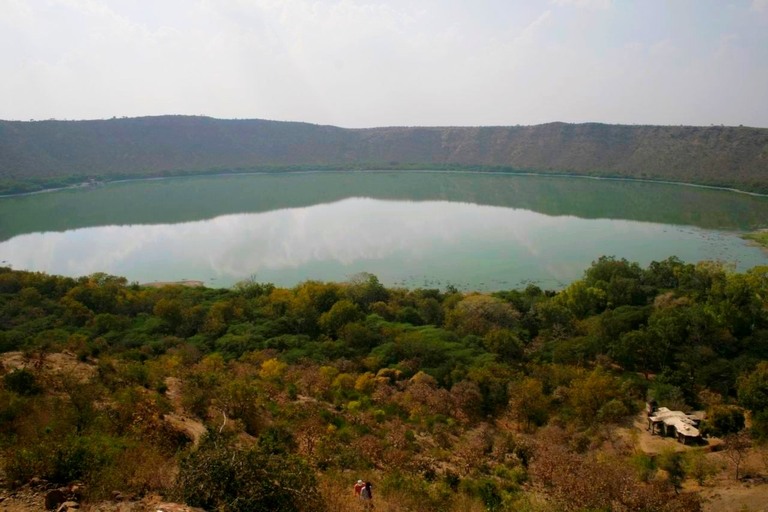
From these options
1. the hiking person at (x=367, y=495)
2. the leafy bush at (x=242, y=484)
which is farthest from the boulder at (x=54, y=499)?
the hiking person at (x=367, y=495)

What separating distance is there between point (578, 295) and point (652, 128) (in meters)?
73.3

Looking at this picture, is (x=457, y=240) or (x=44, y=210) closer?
(x=457, y=240)

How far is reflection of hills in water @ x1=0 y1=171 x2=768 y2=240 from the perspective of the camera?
41.0 metres

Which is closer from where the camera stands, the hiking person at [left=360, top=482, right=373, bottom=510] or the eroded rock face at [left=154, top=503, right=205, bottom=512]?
the eroded rock face at [left=154, top=503, right=205, bottom=512]

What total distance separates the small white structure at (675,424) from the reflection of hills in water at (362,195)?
32747 mm

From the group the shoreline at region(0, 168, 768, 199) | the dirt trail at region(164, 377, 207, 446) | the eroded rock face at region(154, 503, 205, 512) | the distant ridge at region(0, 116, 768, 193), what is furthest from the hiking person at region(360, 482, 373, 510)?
the distant ridge at region(0, 116, 768, 193)

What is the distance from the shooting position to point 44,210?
4425cm

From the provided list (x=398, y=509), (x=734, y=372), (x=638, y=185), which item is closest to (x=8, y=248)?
(x=398, y=509)

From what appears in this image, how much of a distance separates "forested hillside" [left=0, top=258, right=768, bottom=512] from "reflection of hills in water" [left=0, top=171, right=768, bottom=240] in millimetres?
24770

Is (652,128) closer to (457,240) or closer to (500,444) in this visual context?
(457,240)

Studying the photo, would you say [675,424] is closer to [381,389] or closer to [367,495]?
[381,389]

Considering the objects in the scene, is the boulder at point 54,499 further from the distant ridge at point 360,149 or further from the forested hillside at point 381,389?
the distant ridge at point 360,149

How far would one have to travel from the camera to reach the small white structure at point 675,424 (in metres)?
9.18

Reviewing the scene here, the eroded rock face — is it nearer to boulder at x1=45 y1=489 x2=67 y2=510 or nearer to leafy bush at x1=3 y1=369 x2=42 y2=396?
boulder at x1=45 y1=489 x2=67 y2=510
